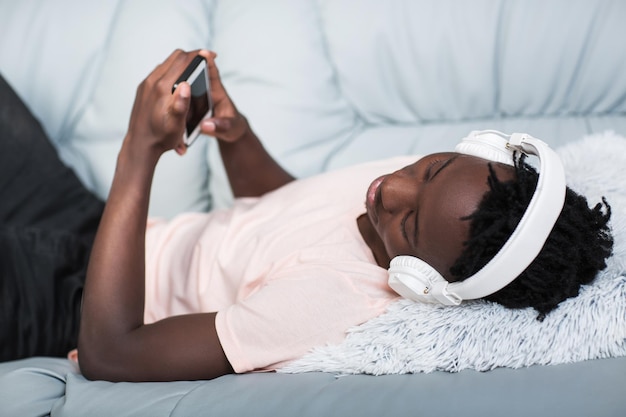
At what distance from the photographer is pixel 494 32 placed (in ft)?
4.70

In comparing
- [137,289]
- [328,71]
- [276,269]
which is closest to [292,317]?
[276,269]

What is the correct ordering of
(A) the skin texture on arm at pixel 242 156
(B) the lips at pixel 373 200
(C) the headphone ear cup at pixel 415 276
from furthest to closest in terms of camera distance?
1. (A) the skin texture on arm at pixel 242 156
2. (B) the lips at pixel 373 200
3. (C) the headphone ear cup at pixel 415 276

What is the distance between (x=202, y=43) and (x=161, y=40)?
87mm

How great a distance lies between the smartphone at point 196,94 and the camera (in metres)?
1.14

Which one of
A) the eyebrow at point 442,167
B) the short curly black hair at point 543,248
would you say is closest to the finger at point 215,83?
the eyebrow at point 442,167

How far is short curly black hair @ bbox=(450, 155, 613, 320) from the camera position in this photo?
89cm

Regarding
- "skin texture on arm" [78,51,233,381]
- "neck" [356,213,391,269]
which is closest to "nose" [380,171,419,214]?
"neck" [356,213,391,269]

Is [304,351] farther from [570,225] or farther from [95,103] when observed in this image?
[95,103]

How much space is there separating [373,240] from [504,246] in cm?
30

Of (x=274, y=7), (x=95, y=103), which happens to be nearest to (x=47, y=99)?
(x=95, y=103)

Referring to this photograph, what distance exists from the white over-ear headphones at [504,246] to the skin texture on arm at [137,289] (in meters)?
0.28

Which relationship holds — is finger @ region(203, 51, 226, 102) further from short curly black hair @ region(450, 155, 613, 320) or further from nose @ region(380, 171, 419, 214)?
short curly black hair @ region(450, 155, 613, 320)

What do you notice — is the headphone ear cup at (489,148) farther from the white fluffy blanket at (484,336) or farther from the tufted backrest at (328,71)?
the tufted backrest at (328,71)

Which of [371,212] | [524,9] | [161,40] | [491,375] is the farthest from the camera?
[161,40]
